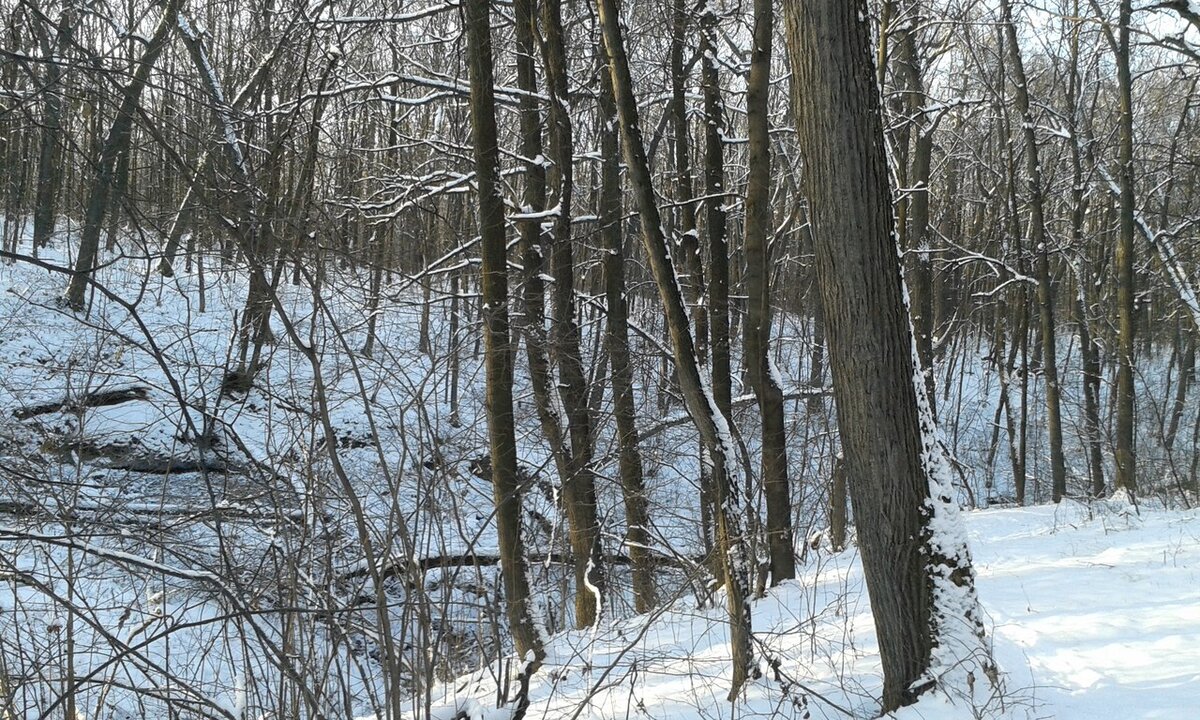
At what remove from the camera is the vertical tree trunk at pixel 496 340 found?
7.10 meters

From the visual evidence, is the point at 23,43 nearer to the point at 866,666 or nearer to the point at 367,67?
the point at 866,666

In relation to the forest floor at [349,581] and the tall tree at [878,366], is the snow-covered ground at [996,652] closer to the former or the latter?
the forest floor at [349,581]

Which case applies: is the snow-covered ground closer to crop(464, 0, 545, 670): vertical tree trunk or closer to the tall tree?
the tall tree

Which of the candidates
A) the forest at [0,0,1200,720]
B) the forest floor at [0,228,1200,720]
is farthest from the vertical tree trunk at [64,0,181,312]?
the forest floor at [0,228,1200,720]

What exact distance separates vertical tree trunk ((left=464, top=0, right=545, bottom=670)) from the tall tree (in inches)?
129

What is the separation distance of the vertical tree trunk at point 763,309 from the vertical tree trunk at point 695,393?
104 inches

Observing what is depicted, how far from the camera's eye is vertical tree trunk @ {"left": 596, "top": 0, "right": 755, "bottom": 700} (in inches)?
204

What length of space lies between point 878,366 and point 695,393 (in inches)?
63.7

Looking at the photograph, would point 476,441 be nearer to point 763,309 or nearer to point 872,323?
point 872,323

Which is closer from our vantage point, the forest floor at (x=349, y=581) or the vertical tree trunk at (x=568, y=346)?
the forest floor at (x=349, y=581)

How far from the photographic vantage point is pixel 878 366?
4.27 metres

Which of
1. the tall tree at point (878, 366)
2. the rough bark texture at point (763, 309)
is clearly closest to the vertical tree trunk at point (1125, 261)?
the rough bark texture at point (763, 309)

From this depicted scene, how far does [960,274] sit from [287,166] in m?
29.5

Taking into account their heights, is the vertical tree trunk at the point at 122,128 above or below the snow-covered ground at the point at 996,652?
above
